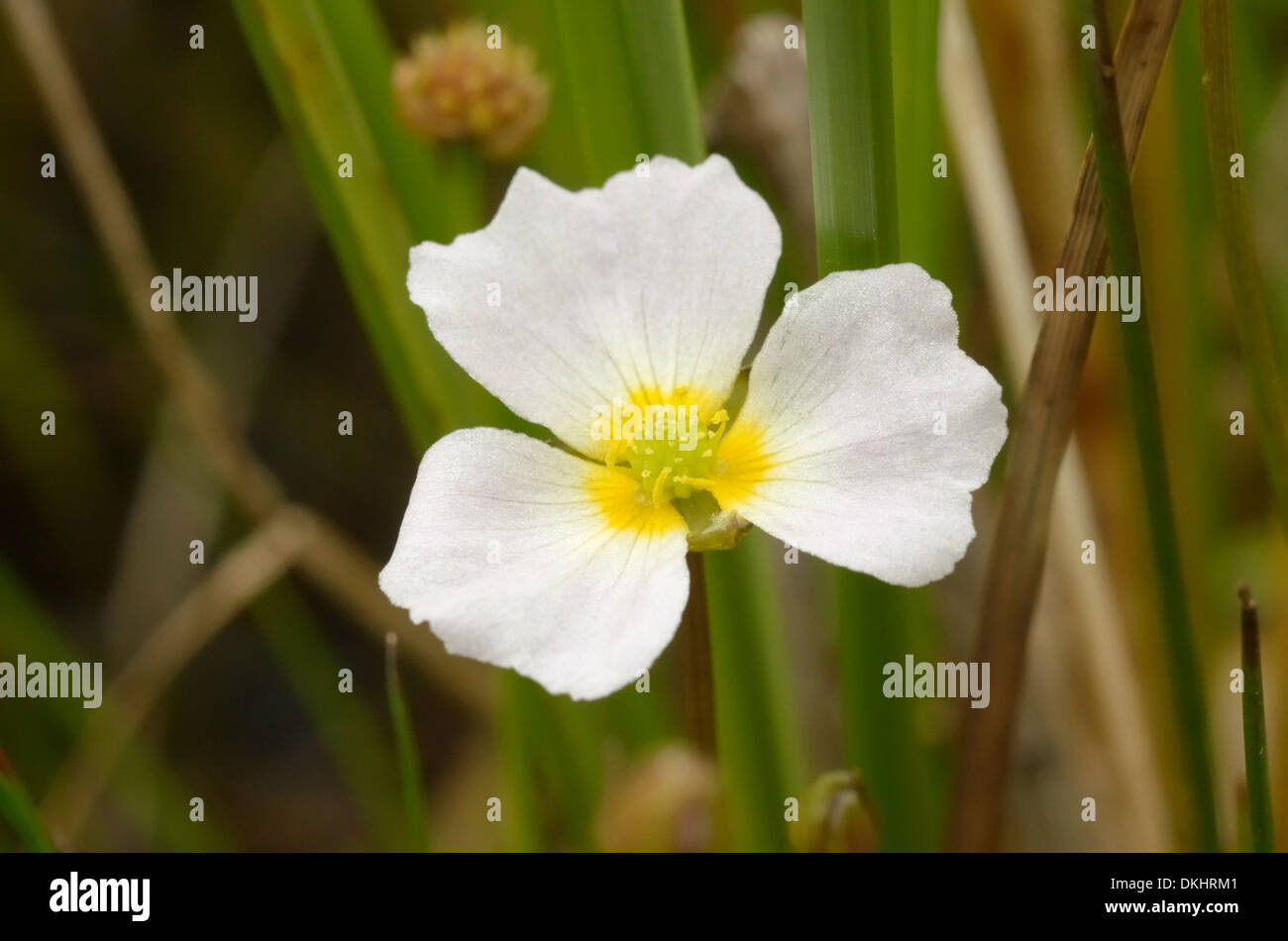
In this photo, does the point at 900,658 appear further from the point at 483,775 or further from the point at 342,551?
the point at 483,775

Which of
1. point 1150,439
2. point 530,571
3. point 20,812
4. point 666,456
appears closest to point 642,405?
point 666,456

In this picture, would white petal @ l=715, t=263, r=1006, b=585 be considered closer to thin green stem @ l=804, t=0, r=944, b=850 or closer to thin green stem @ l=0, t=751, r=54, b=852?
thin green stem @ l=804, t=0, r=944, b=850

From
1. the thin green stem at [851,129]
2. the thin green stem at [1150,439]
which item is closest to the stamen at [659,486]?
the thin green stem at [851,129]

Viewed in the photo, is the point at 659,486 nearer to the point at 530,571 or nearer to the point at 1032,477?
the point at 530,571

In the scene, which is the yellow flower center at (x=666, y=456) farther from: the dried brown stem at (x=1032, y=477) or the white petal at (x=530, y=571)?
the dried brown stem at (x=1032, y=477)

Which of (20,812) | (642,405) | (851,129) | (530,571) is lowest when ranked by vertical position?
(20,812)

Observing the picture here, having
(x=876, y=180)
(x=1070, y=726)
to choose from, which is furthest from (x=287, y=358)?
(x=876, y=180)
